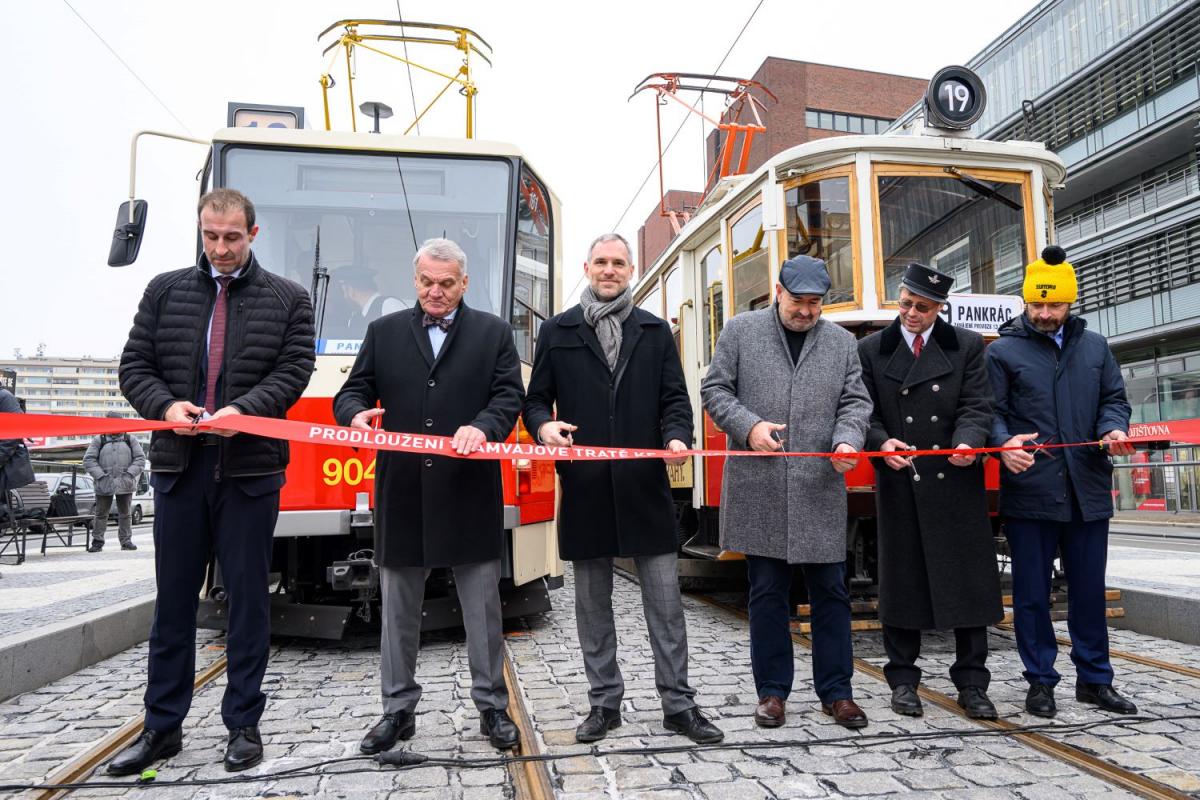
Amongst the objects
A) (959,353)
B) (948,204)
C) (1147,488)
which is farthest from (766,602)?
(1147,488)

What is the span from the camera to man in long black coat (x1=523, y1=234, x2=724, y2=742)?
12.8 ft

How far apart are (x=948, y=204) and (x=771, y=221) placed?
120 cm

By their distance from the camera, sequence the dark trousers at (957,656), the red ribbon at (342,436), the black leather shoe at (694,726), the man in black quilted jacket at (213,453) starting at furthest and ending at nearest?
the dark trousers at (957,656)
the black leather shoe at (694,726)
the man in black quilted jacket at (213,453)
the red ribbon at (342,436)

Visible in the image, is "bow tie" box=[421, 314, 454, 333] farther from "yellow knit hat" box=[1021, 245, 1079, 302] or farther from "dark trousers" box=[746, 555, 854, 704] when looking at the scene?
"yellow knit hat" box=[1021, 245, 1079, 302]

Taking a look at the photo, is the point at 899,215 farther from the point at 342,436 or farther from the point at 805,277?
the point at 342,436

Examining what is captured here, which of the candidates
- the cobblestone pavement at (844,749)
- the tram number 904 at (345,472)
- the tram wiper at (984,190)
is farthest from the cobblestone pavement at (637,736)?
the tram wiper at (984,190)

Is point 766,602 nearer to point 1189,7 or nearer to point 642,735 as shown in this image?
point 642,735

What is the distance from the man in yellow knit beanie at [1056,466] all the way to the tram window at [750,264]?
6.39ft

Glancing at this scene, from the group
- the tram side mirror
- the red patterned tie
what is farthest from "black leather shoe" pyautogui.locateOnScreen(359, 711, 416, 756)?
the tram side mirror

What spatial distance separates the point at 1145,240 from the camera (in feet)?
71.3

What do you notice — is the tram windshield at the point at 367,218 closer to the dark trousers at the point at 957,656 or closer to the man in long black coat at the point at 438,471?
the man in long black coat at the point at 438,471

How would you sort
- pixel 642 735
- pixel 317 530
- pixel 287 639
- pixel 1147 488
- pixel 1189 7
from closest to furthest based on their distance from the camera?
pixel 642 735
pixel 317 530
pixel 287 639
pixel 1189 7
pixel 1147 488

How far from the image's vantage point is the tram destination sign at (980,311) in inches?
218

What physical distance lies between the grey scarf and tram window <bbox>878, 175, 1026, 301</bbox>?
7.87ft
